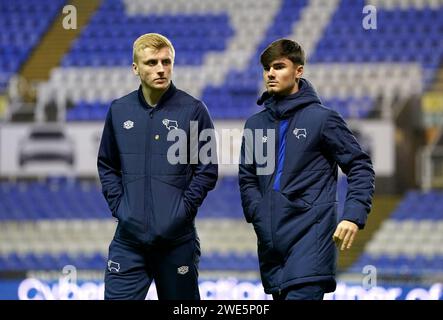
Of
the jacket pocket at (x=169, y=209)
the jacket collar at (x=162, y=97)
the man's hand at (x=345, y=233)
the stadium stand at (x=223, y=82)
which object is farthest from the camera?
the stadium stand at (x=223, y=82)

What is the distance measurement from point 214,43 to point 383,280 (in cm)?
464

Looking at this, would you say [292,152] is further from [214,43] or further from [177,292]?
[214,43]

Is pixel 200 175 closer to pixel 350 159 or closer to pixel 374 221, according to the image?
pixel 350 159

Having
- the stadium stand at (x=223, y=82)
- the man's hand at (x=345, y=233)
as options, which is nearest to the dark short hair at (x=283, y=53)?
the man's hand at (x=345, y=233)

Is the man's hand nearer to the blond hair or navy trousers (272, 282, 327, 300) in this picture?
navy trousers (272, 282, 327, 300)

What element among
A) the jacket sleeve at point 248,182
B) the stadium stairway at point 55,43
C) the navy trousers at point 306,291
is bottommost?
the navy trousers at point 306,291

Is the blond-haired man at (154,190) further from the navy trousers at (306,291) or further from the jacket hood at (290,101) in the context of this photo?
the navy trousers at (306,291)

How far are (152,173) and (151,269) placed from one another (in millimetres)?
387

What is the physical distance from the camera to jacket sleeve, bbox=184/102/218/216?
384cm

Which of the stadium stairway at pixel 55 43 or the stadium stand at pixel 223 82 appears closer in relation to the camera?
the stadium stand at pixel 223 82

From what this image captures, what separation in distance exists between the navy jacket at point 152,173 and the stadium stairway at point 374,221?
293 inches

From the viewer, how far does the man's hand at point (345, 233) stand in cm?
→ 357

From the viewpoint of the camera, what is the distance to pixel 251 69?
1245cm

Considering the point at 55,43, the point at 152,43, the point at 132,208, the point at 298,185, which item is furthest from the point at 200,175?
the point at 55,43
